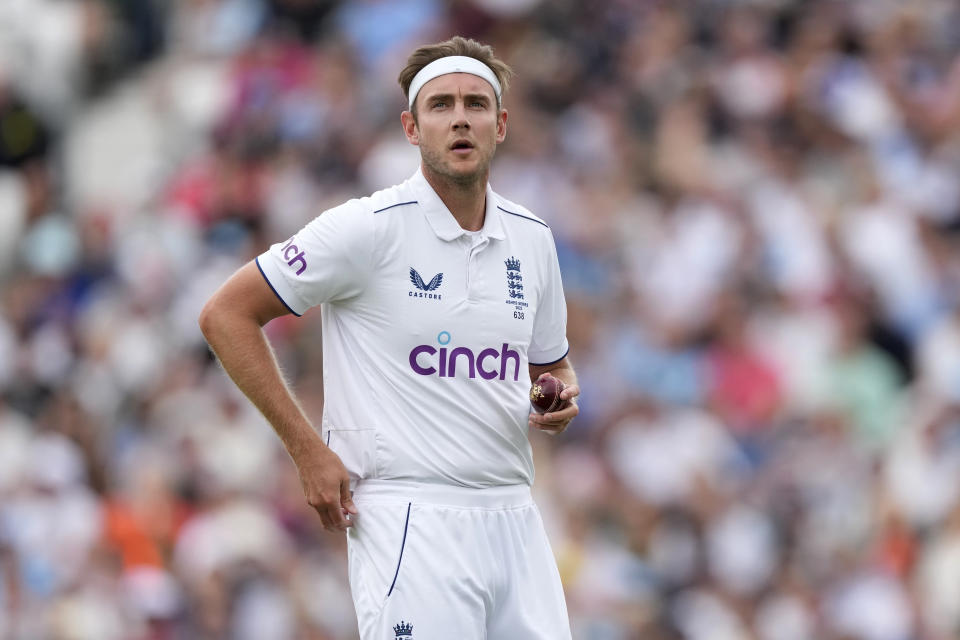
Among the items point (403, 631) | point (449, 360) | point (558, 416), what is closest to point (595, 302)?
point (558, 416)

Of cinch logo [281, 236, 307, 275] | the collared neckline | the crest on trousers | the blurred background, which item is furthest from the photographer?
the blurred background

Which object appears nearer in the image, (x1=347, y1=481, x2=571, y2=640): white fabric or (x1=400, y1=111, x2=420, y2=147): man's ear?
(x1=347, y1=481, x2=571, y2=640): white fabric

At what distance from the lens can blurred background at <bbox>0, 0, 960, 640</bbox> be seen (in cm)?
Answer: 1177

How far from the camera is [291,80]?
646 inches

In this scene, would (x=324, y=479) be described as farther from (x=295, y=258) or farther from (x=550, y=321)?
(x=550, y=321)

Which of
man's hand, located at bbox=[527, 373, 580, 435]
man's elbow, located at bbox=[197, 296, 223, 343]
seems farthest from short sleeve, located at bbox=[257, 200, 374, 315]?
man's hand, located at bbox=[527, 373, 580, 435]

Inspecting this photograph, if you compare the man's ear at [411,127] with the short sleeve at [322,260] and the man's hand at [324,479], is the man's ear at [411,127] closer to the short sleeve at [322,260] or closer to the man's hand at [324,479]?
the short sleeve at [322,260]

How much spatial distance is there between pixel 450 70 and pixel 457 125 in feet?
0.75

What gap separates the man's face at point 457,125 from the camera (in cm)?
630

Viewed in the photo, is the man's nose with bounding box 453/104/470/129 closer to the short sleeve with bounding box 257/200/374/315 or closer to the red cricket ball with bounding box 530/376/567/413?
the short sleeve with bounding box 257/200/374/315

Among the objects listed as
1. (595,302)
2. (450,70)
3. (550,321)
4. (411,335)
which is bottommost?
(411,335)

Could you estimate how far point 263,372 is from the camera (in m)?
6.15

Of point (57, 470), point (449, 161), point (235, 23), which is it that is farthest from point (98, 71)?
point (449, 161)

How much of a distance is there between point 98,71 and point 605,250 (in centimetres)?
664
